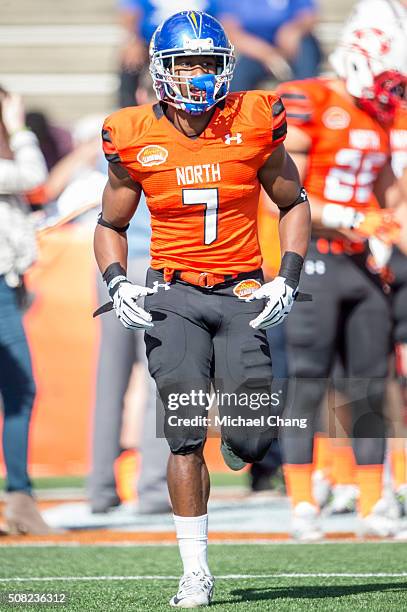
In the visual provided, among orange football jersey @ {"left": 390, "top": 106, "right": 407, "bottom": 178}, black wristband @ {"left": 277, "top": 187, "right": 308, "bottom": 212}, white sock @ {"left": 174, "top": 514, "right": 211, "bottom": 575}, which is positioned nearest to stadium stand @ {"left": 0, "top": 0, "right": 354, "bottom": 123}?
orange football jersey @ {"left": 390, "top": 106, "right": 407, "bottom": 178}

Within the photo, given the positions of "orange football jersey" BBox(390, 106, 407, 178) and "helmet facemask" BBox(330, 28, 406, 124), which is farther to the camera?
"orange football jersey" BBox(390, 106, 407, 178)

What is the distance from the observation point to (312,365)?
238 inches

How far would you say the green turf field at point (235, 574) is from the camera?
3.95 meters

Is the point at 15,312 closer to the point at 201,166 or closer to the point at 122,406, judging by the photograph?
the point at 122,406

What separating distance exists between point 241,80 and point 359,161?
409 cm

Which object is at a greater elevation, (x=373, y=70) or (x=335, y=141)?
(x=373, y=70)

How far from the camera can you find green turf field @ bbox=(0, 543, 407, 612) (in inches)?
156

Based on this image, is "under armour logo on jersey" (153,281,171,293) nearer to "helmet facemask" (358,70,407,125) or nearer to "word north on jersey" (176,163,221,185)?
"word north on jersey" (176,163,221,185)

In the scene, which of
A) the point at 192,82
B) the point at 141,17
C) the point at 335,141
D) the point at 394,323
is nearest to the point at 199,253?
the point at 192,82

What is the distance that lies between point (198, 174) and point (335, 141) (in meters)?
1.81

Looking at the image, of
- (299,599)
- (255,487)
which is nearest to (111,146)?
(299,599)

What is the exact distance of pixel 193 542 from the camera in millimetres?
4039

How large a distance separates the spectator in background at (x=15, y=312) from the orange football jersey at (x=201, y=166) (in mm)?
1921

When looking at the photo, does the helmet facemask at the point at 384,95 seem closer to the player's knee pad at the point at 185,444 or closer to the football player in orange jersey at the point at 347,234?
the football player in orange jersey at the point at 347,234
